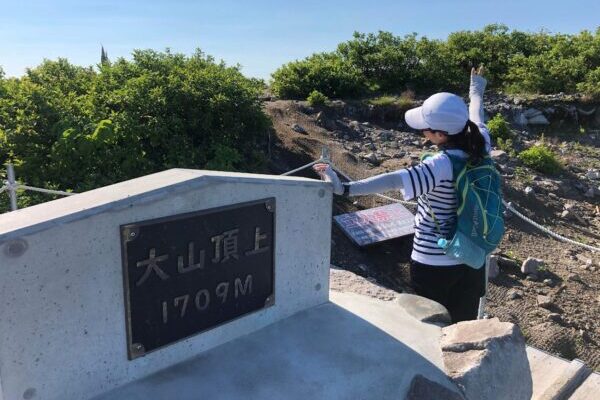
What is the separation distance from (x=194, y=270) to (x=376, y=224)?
14.3 ft

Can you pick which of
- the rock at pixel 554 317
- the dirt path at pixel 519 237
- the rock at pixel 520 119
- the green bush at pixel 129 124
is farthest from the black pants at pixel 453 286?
the rock at pixel 520 119

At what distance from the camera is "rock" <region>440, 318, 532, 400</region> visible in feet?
7.90

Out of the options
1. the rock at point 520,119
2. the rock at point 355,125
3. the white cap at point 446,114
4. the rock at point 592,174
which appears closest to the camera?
the white cap at point 446,114

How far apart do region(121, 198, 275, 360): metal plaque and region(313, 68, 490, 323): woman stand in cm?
54

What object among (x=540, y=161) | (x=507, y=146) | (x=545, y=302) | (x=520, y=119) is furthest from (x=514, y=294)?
(x=520, y=119)

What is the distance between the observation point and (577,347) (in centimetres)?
509

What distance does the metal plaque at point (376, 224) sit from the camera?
625cm

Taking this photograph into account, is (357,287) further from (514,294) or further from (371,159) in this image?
(371,159)

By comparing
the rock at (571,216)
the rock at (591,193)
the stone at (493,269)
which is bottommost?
the stone at (493,269)

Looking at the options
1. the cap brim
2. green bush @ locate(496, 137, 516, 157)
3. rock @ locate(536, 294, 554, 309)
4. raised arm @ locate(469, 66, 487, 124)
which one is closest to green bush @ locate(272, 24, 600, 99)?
green bush @ locate(496, 137, 516, 157)

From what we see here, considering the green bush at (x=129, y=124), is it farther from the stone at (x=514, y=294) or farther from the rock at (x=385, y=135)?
the rock at (x=385, y=135)

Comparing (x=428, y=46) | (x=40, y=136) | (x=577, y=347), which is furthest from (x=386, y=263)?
(x=428, y=46)

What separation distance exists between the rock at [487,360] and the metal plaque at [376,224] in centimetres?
348

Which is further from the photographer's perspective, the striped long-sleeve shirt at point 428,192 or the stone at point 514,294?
the stone at point 514,294
